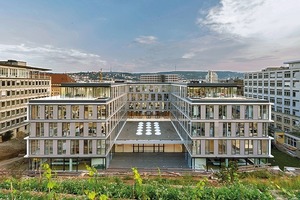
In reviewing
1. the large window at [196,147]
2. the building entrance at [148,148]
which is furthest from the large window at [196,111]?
the building entrance at [148,148]

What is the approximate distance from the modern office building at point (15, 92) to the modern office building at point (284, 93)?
171ft

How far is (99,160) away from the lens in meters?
28.1

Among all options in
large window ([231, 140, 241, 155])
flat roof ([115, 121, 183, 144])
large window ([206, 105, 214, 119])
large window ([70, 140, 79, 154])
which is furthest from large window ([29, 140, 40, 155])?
large window ([231, 140, 241, 155])

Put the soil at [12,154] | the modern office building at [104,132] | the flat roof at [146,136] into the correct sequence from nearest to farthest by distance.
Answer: the modern office building at [104,132] < the soil at [12,154] < the flat roof at [146,136]

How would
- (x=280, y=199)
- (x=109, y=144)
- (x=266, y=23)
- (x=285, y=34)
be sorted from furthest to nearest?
1. (x=285, y=34)
2. (x=266, y=23)
3. (x=109, y=144)
4. (x=280, y=199)

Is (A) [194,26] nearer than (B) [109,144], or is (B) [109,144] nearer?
(B) [109,144]

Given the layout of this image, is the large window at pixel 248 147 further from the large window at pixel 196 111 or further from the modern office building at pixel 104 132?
the large window at pixel 196 111

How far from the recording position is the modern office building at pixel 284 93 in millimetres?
44444

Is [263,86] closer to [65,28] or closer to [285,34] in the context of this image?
[285,34]

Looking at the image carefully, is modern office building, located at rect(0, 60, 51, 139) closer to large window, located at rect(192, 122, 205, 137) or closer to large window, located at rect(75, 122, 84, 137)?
large window, located at rect(75, 122, 84, 137)

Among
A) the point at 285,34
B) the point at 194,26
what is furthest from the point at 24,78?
the point at 285,34

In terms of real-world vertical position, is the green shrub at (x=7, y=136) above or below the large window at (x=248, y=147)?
below

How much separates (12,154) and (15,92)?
1804 cm

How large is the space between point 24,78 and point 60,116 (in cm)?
3035
